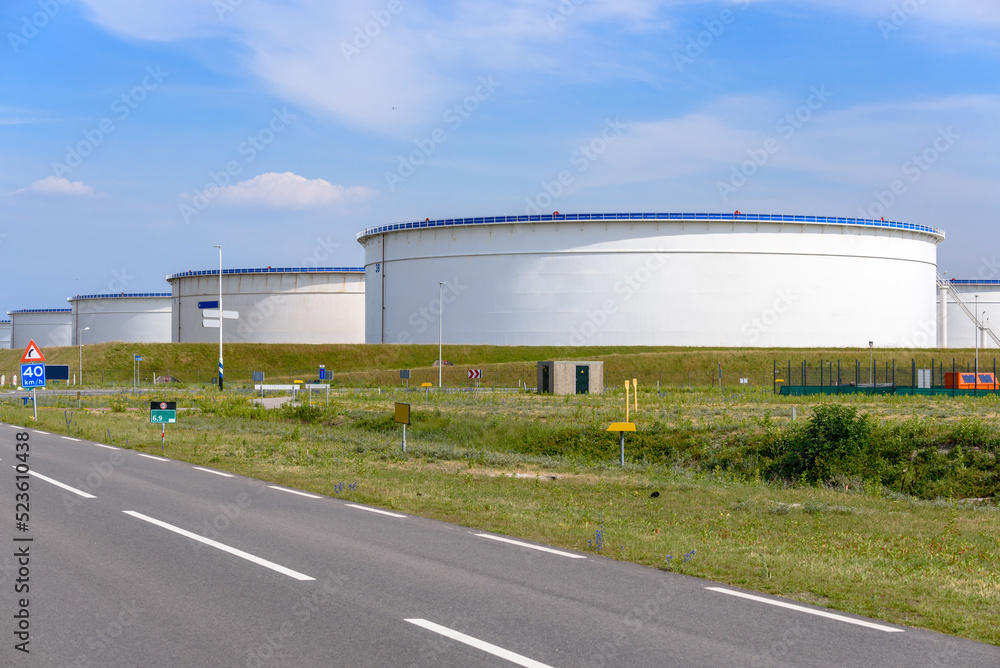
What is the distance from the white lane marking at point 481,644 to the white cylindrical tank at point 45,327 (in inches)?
5921

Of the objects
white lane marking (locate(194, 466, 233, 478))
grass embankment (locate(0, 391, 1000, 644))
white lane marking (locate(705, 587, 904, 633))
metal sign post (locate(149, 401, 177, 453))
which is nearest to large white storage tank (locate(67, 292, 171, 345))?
grass embankment (locate(0, 391, 1000, 644))

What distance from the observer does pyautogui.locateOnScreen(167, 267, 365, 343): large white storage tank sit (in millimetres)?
103688

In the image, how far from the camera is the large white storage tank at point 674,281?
251 ft

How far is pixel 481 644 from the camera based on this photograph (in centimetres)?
677

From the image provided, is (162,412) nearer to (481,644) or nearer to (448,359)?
(481,644)

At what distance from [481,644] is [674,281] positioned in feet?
235

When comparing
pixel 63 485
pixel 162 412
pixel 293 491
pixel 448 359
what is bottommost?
pixel 293 491

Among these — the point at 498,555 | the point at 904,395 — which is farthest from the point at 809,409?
the point at 498,555

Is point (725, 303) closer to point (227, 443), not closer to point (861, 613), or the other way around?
point (227, 443)

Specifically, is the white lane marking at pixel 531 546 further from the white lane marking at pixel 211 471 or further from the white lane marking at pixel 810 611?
the white lane marking at pixel 211 471

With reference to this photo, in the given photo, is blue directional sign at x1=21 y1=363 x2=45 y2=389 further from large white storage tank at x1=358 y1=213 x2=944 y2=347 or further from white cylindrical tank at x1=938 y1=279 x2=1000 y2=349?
white cylindrical tank at x1=938 y1=279 x2=1000 y2=349

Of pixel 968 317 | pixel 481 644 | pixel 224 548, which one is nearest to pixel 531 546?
pixel 224 548

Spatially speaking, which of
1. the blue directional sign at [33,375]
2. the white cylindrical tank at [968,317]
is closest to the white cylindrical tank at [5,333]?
the blue directional sign at [33,375]

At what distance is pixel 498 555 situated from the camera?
10.3 metres
